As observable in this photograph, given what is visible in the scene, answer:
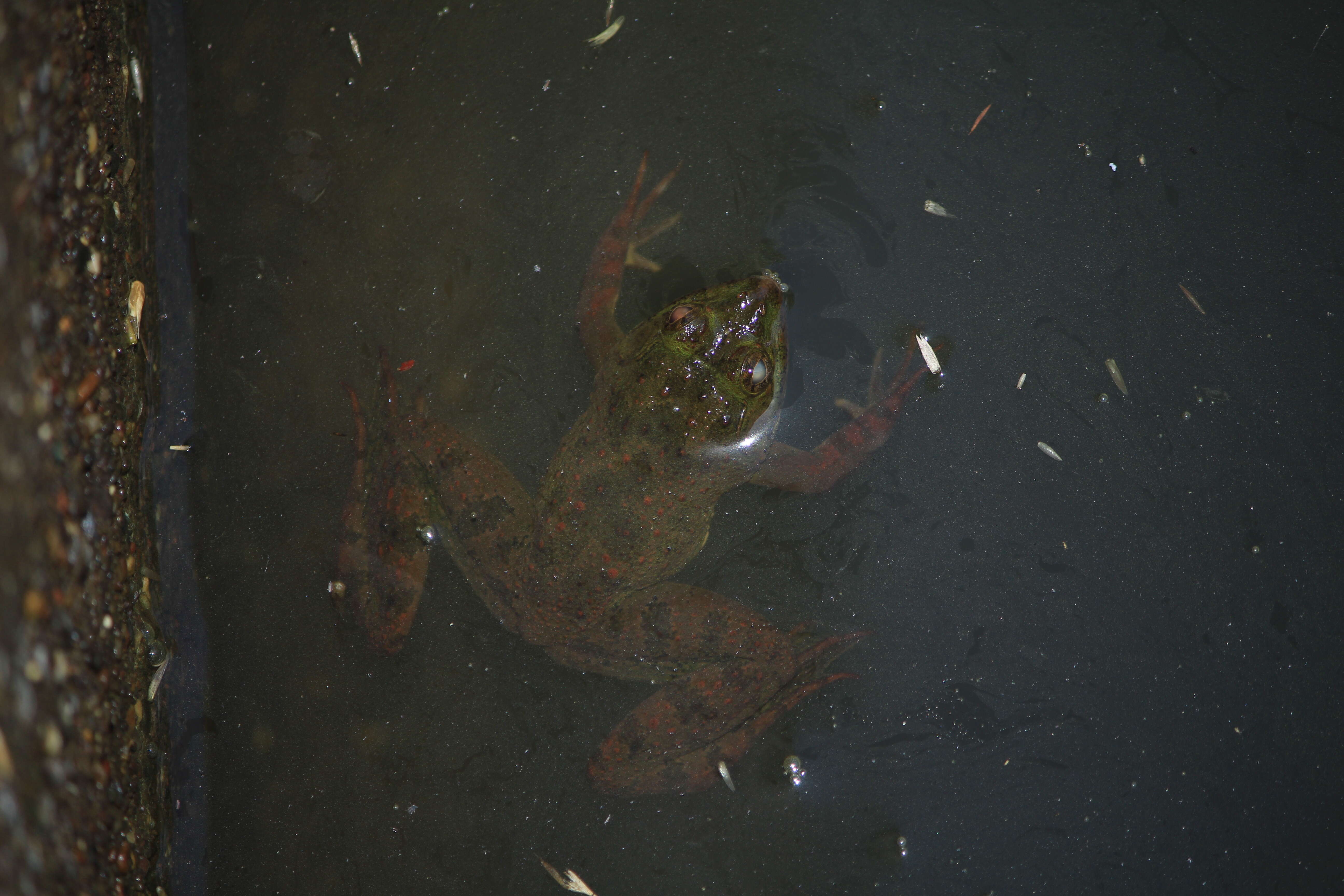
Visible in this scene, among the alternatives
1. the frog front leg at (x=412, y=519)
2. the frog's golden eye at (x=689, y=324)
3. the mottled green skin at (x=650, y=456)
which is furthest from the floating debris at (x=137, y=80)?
the frog's golden eye at (x=689, y=324)

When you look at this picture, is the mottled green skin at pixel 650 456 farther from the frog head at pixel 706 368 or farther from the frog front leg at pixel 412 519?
the frog front leg at pixel 412 519

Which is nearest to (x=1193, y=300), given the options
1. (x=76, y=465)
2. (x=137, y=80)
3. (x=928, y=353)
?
(x=928, y=353)

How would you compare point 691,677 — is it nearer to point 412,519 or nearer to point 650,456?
point 650,456

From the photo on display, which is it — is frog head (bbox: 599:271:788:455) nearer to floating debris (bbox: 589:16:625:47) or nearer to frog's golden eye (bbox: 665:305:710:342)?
frog's golden eye (bbox: 665:305:710:342)

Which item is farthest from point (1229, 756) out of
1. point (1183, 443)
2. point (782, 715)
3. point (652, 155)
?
point (652, 155)

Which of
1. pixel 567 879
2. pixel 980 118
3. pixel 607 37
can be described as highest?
pixel 607 37
